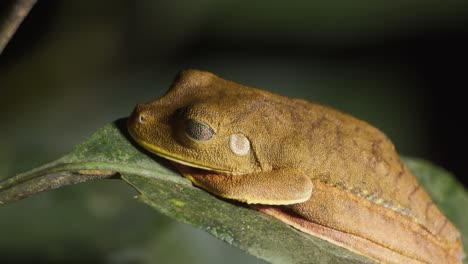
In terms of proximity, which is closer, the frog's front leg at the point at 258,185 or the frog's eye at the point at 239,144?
the frog's front leg at the point at 258,185

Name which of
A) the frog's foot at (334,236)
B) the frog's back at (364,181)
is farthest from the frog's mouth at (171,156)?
the frog's back at (364,181)

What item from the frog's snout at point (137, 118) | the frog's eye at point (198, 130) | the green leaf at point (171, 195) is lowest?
the green leaf at point (171, 195)

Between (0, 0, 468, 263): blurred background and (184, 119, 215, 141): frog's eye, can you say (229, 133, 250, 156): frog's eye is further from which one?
(0, 0, 468, 263): blurred background

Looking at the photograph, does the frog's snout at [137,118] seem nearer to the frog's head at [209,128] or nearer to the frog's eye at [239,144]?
the frog's head at [209,128]

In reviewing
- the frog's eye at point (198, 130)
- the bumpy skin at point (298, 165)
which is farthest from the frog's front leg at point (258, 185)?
the frog's eye at point (198, 130)

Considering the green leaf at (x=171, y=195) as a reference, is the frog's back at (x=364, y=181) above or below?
above

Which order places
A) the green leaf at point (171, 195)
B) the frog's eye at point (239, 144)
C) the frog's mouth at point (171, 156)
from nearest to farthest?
1. the green leaf at point (171, 195)
2. the frog's mouth at point (171, 156)
3. the frog's eye at point (239, 144)

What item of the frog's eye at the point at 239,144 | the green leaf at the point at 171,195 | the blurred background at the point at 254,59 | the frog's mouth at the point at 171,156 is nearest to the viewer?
the green leaf at the point at 171,195

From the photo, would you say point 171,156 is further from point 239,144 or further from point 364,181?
point 364,181

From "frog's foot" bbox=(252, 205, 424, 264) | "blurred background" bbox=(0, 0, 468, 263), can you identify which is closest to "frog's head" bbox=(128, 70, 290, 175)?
"frog's foot" bbox=(252, 205, 424, 264)
